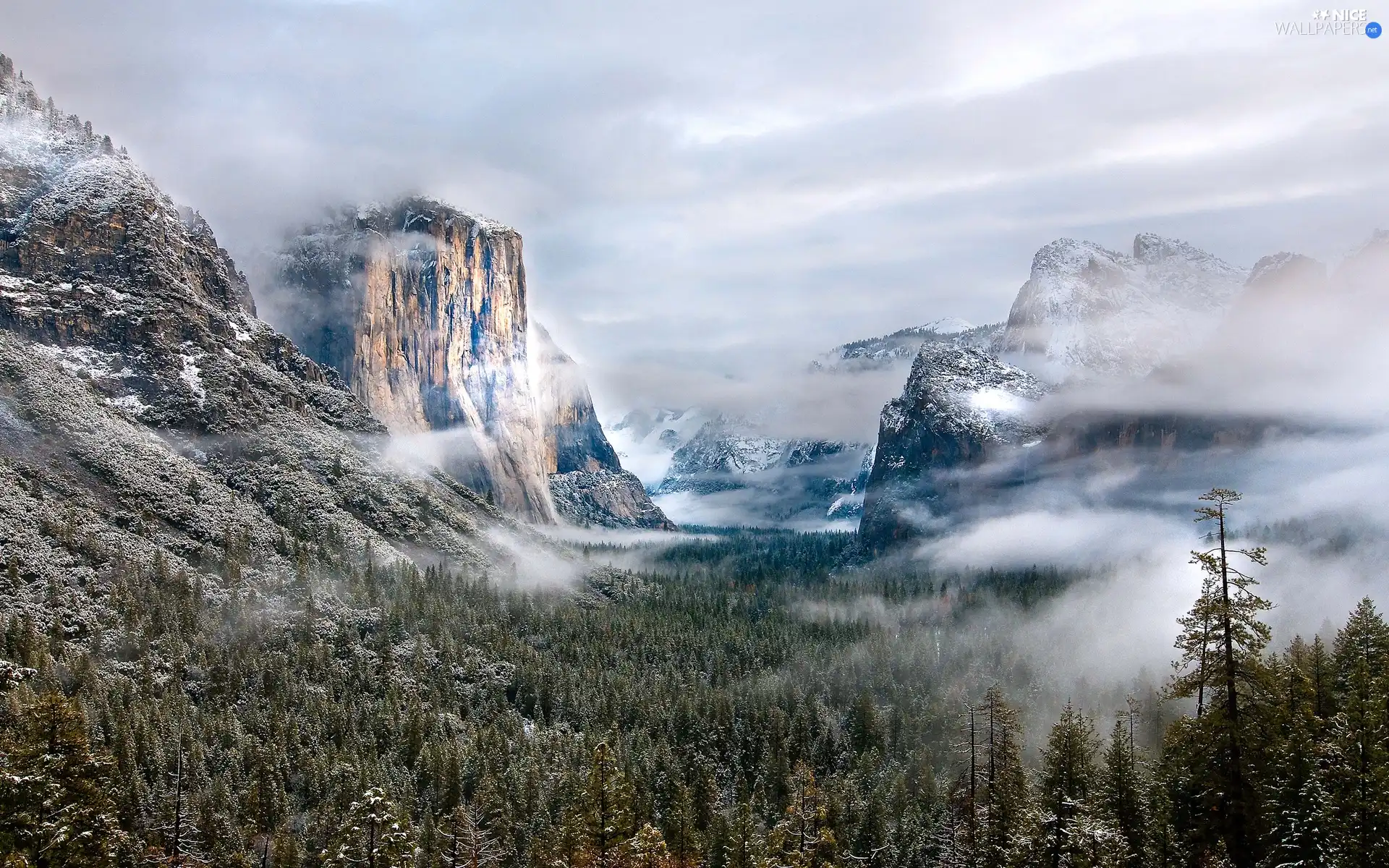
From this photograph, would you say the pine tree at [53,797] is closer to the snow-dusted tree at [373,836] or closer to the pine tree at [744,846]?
the snow-dusted tree at [373,836]

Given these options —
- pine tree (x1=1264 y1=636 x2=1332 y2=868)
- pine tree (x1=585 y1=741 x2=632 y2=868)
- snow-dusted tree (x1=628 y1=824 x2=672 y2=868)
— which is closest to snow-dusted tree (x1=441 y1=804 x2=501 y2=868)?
pine tree (x1=585 y1=741 x2=632 y2=868)

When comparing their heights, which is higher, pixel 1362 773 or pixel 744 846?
pixel 1362 773

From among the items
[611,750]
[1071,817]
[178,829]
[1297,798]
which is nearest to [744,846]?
[611,750]

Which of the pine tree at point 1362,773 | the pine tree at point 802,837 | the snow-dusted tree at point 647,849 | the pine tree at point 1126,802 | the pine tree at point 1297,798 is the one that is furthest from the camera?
the pine tree at point 1126,802

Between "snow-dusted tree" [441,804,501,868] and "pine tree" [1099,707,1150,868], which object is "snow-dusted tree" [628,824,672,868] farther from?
"pine tree" [1099,707,1150,868]

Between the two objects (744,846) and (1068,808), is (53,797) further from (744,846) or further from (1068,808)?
(1068,808)

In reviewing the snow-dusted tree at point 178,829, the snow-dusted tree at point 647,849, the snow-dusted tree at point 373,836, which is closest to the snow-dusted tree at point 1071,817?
the snow-dusted tree at point 647,849

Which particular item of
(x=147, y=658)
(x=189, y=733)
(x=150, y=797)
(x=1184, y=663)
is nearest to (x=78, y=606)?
(x=147, y=658)
